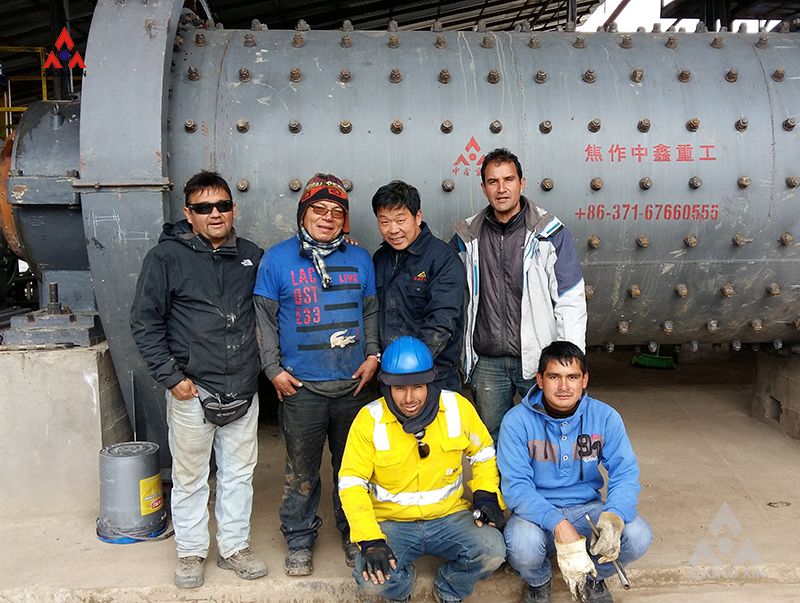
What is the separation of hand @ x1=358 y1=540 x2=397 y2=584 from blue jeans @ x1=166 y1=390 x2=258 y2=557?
0.72 meters

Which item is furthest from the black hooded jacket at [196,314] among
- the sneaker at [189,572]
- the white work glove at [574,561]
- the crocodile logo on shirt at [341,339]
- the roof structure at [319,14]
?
the roof structure at [319,14]

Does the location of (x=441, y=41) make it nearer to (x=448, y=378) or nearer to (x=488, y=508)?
(x=448, y=378)

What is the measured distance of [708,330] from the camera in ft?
11.6

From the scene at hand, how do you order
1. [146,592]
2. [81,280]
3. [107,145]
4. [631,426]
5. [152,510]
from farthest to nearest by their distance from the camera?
[631,426]
[81,280]
[152,510]
[107,145]
[146,592]

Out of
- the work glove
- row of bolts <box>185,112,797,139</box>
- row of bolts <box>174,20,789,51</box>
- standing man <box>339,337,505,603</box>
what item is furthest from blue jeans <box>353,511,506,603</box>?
row of bolts <box>174,20,789,51</box>

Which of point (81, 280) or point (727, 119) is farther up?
point (727, 119)

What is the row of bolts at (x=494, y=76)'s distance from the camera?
3.07 metres

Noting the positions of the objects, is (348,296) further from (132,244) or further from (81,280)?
(81,280)

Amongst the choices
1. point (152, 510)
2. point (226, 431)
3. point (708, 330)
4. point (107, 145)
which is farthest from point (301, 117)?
point (708, 330)

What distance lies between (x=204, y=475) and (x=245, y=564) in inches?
15.6

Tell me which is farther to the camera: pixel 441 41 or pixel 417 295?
pixel 441 41

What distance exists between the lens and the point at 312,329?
106 inches

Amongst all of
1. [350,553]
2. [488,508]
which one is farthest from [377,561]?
[350,553]

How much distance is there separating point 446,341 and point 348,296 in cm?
44
